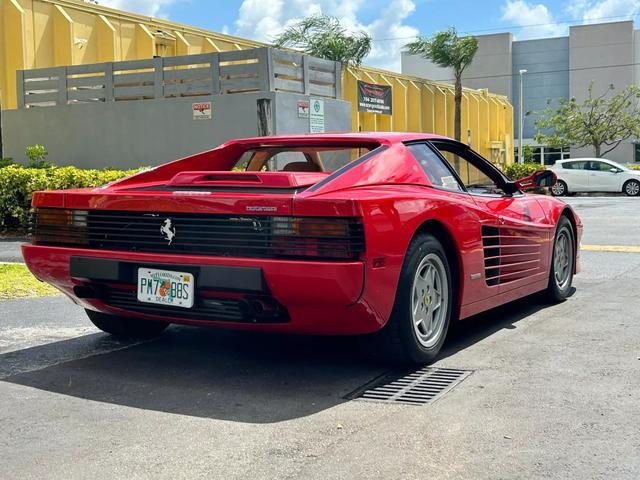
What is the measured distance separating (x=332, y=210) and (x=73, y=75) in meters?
15.6

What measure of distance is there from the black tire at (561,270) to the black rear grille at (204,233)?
311cm

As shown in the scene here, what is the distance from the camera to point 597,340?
5332 millimetres

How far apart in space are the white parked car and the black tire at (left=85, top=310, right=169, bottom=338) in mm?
23739

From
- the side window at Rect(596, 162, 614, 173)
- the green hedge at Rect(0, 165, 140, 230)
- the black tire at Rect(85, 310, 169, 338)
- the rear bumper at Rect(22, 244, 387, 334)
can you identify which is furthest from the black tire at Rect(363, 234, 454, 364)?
the side window at Rect(596, 162, 614, 173)

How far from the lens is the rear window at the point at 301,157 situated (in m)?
5.46

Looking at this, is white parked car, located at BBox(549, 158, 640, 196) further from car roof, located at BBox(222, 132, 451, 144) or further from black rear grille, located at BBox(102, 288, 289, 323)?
black rear grille, located at BBox(102, 288, 289, 323)

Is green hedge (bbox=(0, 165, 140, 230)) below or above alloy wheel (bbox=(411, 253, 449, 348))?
above

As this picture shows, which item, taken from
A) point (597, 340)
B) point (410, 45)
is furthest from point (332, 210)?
point (410, 45)

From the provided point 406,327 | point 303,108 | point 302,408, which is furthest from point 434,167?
point 303,108

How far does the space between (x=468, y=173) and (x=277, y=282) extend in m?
2.20

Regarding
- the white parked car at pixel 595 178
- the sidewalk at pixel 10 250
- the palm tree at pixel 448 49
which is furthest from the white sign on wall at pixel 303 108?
the palm tree at pixel 448 49

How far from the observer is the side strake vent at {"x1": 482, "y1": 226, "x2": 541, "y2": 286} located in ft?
17.6

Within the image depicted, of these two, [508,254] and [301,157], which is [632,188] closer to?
[508,254]

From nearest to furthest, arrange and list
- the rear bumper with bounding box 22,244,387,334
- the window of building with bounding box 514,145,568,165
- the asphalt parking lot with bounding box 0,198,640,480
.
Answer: the asphalt parking lot with bounding box 0,198,640,480, the rear bumper with bounding box 22,244,387,334, the window of building with bounding box 514,145,568,165
